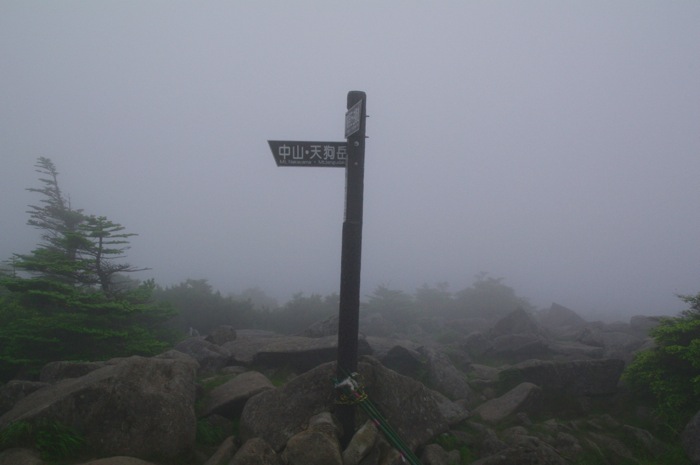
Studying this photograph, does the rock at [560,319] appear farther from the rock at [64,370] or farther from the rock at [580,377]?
the rock at [64,370]

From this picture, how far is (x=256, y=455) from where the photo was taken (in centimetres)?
545

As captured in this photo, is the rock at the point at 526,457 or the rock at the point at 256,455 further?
the rock at the point at 526,457

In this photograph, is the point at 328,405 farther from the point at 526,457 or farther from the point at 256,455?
the point at 526,457

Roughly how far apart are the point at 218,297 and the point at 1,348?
14.0m

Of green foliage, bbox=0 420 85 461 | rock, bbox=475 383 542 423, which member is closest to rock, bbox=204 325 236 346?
green foliage, bbox=0 420 85 461

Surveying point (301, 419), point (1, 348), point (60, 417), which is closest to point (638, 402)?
point (301, 419)

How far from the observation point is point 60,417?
5.71 meters

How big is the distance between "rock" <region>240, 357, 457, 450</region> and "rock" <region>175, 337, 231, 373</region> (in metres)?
3.63

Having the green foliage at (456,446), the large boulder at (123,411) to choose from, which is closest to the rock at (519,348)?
the green foliage at (456,446)

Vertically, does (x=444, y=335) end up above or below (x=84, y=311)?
below

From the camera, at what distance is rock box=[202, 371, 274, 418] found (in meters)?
7.26

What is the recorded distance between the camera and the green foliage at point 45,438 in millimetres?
5270

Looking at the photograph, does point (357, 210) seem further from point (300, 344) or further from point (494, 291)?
point (494, 291)

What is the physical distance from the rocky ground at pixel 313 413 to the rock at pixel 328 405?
20mm
